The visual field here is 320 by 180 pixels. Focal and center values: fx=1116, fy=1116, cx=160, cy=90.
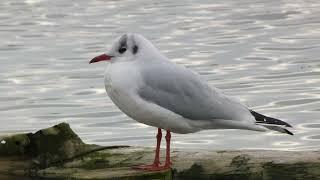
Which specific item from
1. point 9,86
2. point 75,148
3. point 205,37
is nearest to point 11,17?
point 205,37

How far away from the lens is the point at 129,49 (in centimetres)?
737

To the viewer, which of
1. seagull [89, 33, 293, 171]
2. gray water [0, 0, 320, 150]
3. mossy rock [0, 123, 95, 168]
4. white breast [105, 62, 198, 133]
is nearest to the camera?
white breast [105, 62, 198, 133]

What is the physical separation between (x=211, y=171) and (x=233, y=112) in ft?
1.49

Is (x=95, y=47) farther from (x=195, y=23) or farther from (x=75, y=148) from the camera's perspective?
(x=75, y=148)

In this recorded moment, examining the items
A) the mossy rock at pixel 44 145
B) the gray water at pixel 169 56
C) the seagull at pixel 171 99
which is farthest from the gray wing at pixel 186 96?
the gray water at pixel 169 56

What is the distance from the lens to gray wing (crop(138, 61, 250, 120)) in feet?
24.1

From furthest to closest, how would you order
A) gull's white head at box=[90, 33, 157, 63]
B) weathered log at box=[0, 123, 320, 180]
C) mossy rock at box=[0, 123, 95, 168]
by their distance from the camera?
mossy rock at box=[0, 123, 95, 168] → gull's white head at box=[90, 33, 157, 63] → weathered log at box=[0, 123, 320, 180]

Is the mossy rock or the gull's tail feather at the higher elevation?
the gull's tail feather

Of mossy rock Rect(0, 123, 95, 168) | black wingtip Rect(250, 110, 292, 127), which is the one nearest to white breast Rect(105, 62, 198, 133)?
→ black wingtip Rect(250, 110, 292, 127)

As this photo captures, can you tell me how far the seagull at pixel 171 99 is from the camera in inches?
286

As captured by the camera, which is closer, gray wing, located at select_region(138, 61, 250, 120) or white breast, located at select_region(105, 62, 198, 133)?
white breast, located at select_region(105, 62, 198, 133)

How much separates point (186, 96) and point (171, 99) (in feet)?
0.36

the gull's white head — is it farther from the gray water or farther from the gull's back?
the gray water

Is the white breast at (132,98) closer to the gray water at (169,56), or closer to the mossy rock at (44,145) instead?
the mossy rock at (44,145)
